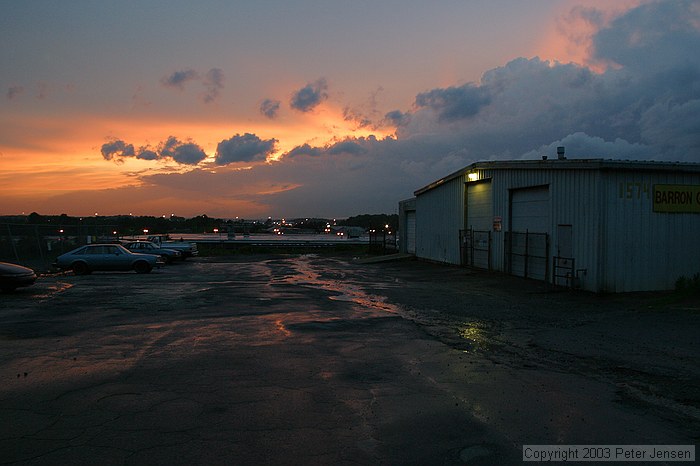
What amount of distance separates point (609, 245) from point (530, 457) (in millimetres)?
14281

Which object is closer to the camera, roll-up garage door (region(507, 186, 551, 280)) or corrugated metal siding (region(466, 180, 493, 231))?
roll-up garage door (region(507, 186, 551, 280))

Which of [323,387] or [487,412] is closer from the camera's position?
[487,412]

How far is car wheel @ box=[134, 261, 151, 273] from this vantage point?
1059 inches

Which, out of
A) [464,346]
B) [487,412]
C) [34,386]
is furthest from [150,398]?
[464,346]

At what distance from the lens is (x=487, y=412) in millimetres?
6004

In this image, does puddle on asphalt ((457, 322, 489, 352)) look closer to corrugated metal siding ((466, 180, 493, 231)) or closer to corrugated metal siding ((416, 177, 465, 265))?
corrugated metal siding ((466, 180, 493, 231))

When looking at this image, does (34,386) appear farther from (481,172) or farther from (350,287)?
(481,172)

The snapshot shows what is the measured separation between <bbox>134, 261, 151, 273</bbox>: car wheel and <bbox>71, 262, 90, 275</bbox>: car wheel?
218 cm

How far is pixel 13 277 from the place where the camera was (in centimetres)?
1762

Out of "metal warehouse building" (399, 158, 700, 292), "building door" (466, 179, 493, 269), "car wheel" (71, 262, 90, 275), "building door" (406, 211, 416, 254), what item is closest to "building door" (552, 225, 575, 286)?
"metal warehouse building" (399, 158, 700, 292)

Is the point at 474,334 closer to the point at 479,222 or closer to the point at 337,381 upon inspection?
the point at 337,381

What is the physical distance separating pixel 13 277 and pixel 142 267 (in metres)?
9.37

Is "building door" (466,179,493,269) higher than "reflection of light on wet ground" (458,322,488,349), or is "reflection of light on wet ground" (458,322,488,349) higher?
"building door" (466,179,493,269)

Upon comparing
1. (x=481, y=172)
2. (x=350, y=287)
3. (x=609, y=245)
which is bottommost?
(x=350, y=287)
